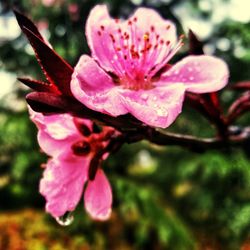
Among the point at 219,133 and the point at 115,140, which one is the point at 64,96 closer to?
the point at 115,140

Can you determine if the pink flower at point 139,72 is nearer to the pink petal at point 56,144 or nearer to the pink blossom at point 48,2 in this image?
the pink petal at point 56,144

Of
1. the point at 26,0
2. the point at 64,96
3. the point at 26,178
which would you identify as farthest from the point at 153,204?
the point at 64,96

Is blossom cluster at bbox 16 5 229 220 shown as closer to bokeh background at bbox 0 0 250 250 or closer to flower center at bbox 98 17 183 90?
flower center at bbox 98 17 183 90

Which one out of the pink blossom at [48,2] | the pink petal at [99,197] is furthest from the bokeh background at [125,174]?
the pink petal at [99,197]

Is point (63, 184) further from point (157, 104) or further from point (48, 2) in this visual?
point (48, 2)

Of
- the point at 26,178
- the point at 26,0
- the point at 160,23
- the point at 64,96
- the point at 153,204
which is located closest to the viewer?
the point at 64,96

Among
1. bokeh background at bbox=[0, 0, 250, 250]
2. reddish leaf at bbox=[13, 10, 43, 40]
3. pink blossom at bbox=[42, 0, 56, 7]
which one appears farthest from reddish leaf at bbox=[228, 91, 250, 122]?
pink blossom at bbox=[42, 0, 56, 7]
